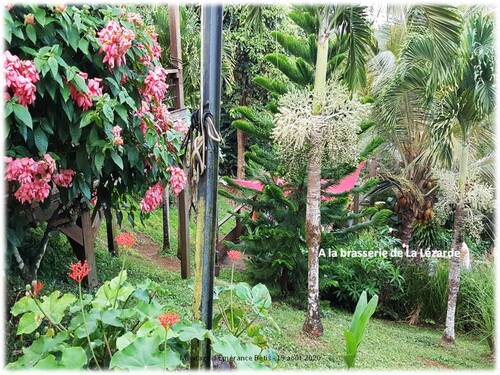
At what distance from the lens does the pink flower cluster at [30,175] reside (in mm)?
1787

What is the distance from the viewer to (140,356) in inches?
57.3

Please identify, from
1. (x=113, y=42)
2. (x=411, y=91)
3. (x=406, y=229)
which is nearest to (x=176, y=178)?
(x=113, y=42)

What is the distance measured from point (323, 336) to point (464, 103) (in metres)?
2.21

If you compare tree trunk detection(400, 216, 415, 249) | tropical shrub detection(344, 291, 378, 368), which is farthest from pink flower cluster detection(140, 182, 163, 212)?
tree trunk detection(400, 216, 415, 249)

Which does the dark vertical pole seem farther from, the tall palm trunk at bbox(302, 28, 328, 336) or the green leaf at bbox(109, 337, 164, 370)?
the tall palm trunk at bbox(302, 28, 328, 336)

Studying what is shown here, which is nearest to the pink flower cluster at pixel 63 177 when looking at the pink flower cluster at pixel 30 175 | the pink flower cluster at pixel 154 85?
the pink flower cluster at pixel 30 175

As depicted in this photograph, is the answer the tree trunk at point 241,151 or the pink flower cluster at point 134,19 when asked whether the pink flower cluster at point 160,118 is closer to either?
the pink flower cluster at point 134,19

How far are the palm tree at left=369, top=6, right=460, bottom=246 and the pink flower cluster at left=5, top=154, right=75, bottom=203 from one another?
8.99ft

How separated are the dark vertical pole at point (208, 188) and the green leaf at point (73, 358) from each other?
14.9 inches

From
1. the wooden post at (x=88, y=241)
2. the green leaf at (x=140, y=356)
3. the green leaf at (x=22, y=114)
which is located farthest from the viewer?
the wooden post at (x=88, y=241)

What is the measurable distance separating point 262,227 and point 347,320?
1.16 m

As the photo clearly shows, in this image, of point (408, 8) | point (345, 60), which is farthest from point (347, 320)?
point (408, 8)

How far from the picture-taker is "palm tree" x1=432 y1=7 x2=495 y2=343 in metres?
3.69

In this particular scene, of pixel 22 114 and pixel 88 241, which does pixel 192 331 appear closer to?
pixel 22 114
